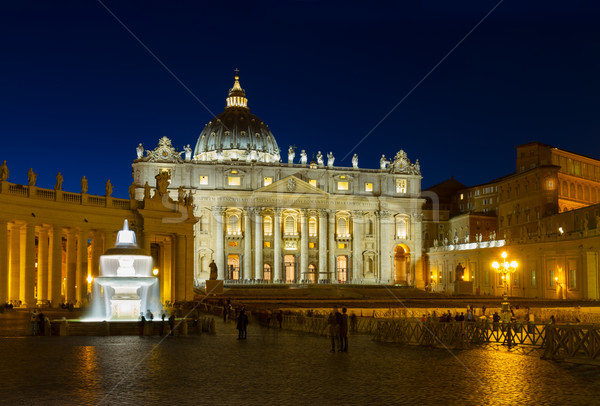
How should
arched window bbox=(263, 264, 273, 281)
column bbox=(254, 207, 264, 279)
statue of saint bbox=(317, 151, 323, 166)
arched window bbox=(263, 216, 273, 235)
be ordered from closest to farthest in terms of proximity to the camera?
column bbox=(254, 207, 264, 279), arched window bbox=(263, 264, 273, 281), arched window bbox=(263, 216, 273, 235), statue of saint bbox=(317, 151, 323, 166)

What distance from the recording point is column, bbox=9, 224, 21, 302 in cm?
4169

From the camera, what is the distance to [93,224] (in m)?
44.9

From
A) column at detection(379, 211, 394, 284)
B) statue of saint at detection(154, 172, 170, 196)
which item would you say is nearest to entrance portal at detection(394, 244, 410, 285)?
column at detection(379, 211, 394, 284)

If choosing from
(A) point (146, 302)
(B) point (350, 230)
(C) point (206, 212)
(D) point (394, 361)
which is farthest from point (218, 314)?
(B) point (350, 230)

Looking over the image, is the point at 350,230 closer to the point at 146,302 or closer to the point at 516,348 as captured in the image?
the point at 146,302

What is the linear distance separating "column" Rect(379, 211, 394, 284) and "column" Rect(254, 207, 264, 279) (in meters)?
17.7

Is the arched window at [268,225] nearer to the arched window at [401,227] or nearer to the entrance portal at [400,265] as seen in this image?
the arched window at [401,227]

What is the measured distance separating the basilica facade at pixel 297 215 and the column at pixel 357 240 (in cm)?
14

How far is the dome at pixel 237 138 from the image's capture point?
4737 inches

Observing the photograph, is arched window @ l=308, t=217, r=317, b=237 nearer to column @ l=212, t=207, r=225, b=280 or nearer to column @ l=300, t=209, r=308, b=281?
column @ l=300, t=209, r=308, b=281

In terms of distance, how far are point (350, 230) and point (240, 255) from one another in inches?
659

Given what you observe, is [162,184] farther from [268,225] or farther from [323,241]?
[323,241]

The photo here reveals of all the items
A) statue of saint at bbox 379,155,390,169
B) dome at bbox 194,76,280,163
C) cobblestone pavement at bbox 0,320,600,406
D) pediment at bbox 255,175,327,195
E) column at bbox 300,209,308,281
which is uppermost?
dome at bbox 194,76,280,163

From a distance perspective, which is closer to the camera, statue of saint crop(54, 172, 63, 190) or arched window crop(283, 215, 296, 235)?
statue of saint crop(54, 172, 63, 190)
